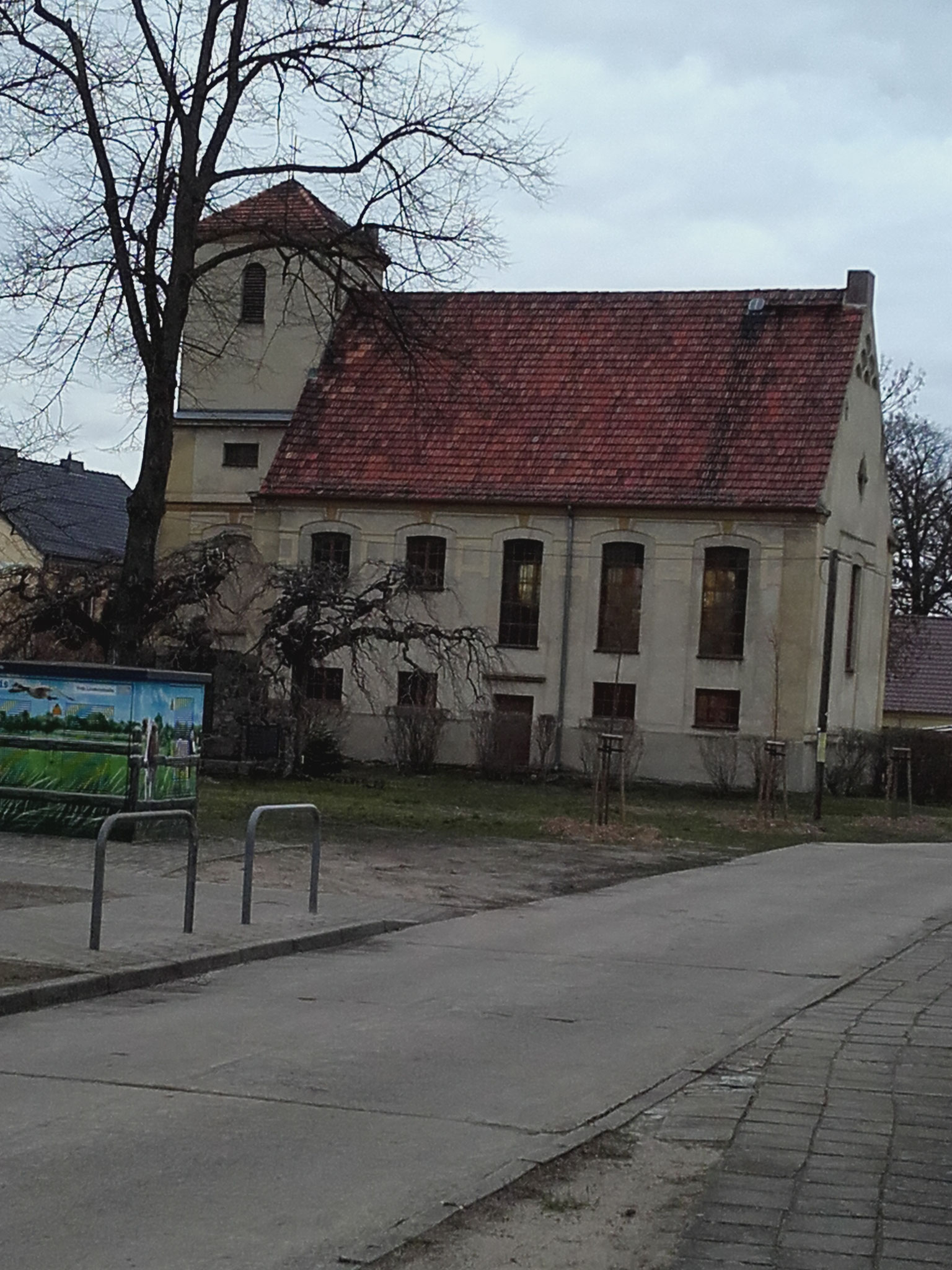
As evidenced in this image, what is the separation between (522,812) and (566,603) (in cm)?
1398

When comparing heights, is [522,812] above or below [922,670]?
below

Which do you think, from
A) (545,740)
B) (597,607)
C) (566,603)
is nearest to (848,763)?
(597,607)

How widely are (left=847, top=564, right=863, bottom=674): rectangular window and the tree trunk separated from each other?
71.6ft

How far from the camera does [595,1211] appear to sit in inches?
251

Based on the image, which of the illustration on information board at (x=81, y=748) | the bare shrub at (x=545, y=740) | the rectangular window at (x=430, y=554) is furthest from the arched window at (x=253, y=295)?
the illustration on information board at (x=81, y=748)

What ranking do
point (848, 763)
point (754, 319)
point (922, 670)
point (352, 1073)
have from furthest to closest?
1. point (922, 670)
2. point (754, 319)
3. point (848, 763)
4. point (352, 1073)

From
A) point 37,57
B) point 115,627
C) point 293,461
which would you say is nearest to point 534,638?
point 293,461

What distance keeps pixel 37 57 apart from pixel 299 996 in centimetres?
2028

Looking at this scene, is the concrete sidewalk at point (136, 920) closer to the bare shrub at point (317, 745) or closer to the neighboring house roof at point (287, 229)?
the neighboring house roof at point (287, 229)

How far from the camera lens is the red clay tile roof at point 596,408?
42.3 m

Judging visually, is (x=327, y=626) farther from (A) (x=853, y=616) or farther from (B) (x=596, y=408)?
(A) (x=853, y=616)

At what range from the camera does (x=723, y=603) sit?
139 ft

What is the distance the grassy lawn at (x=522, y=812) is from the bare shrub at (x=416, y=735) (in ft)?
1.57

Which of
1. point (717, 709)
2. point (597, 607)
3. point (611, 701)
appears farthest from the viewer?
point (597, 607)
